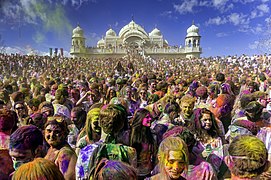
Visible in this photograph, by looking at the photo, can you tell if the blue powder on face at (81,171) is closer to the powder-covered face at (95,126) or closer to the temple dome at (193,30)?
the powder-covered face at (95,126)

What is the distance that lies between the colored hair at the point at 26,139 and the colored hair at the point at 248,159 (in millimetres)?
1889

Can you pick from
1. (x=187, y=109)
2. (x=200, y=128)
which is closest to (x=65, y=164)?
(x=200, y=128)

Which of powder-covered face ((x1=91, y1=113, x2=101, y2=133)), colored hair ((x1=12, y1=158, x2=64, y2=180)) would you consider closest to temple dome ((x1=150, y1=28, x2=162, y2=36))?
powder-covered face ((x1=91, y1=113, x2=101, y2=133))

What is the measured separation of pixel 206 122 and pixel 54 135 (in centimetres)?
195

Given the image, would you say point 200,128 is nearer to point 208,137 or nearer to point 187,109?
point 208,137

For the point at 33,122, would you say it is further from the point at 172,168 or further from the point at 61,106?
the point at 172,168

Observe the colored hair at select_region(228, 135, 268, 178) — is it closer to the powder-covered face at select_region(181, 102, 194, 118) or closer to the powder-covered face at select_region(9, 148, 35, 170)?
the powder-covered face at select_region(9, 148, 35, 170)

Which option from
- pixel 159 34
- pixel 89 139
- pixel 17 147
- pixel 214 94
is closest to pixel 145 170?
pixel 89 139

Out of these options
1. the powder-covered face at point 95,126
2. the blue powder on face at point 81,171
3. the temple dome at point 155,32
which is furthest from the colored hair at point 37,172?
the temple dome at point 155,32

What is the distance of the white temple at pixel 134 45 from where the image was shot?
73.9 m

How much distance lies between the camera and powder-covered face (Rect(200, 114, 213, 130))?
416 cm

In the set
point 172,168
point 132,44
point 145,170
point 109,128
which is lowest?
point 145,170

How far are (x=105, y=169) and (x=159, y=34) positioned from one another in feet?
297

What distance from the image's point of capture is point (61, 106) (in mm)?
6320
